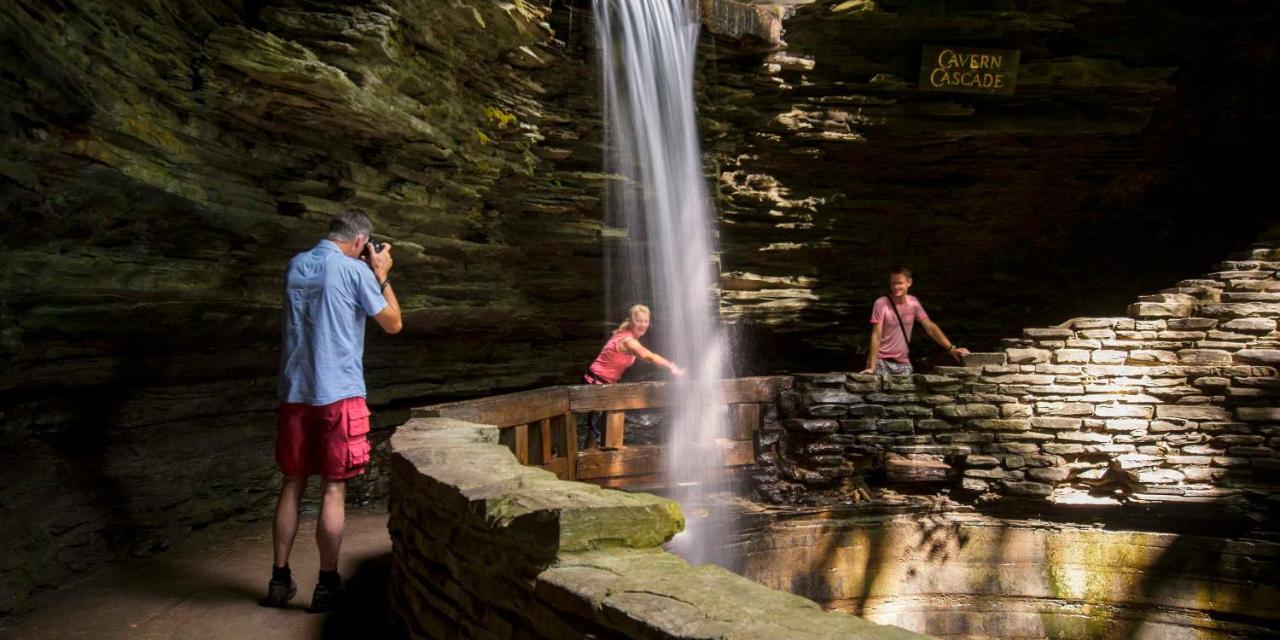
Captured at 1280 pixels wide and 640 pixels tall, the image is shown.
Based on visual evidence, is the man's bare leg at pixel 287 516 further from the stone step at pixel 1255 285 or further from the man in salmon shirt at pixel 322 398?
the stone step at pixel 1255 285

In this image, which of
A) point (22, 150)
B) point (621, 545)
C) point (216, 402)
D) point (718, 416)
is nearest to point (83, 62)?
point (22, 150)

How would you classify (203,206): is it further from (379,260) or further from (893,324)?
(893,324)

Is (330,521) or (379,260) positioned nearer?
(330,521)

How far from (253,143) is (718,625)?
16.8 ft

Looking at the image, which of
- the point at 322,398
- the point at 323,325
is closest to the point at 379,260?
the point at 323,325

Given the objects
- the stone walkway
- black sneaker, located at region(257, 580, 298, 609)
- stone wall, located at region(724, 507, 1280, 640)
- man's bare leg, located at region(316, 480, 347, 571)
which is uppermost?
man's bare leg, located at region(316, 480, 347, 571)

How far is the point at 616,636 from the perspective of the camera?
6.66 ft

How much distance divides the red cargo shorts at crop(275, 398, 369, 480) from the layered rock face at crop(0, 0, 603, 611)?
1.91 meters

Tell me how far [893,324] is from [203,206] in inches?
238

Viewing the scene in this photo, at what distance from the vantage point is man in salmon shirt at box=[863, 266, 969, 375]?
783 cm

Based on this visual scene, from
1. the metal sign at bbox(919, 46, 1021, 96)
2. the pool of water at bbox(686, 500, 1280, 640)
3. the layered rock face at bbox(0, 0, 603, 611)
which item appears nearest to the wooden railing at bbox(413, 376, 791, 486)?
the pool of water at bbox(686, 500, 1280, 640)

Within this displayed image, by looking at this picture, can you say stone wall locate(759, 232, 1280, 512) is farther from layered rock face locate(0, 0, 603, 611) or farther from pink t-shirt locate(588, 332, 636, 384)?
layered rock face locate(0, 0, 603, 611)

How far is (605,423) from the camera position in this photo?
22.8 ft

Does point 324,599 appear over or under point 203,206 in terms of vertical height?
under
